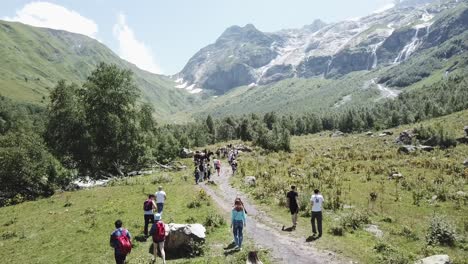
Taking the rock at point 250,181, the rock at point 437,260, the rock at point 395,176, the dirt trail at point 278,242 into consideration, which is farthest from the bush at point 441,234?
the rock at point 395,176

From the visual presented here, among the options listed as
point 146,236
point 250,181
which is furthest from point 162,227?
point 250,181

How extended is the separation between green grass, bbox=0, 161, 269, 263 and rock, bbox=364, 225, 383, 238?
28.7 feet

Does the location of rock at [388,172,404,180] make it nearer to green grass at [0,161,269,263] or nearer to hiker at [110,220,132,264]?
green grass at [0,161,269,263]

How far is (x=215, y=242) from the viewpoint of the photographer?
2539 cm

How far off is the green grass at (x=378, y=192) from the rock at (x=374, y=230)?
1.57 feet

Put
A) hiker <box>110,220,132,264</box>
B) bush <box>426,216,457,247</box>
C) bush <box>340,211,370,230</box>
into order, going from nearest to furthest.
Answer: hiker <box>110,220,132,264</box>
bush <box>426,216,457,247</box>
bush <box>340,211,370,230</box>

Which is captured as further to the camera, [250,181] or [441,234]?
[250,181]

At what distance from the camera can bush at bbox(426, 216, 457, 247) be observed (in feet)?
83.7

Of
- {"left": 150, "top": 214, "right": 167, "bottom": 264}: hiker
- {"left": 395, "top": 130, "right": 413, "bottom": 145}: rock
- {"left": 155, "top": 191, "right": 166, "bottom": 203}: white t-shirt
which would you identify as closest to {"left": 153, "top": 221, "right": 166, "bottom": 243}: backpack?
{"left": 150, "top": 214, "right": 167, "bottom": 264}: hiker

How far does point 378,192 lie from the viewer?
4328 cm

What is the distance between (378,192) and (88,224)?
28.8 m

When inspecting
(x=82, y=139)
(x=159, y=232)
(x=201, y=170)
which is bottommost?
(x=159, y=232)

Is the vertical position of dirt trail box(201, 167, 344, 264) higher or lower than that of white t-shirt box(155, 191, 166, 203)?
lower

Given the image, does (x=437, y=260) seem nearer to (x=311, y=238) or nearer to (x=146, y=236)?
(x=311, y=238)
